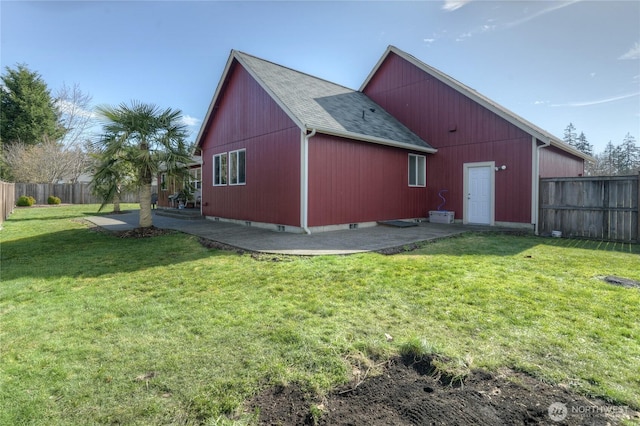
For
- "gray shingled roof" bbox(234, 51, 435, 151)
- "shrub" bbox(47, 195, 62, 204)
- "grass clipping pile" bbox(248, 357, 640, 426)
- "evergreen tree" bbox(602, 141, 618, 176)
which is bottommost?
"grass clipping pile" bbox(248, 357, 640, 426)

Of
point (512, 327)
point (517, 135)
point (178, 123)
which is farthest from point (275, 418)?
point (517, 135)

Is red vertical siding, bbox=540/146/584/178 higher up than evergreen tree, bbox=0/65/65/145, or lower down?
lower down

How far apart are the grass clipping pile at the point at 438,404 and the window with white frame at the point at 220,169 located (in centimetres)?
1124

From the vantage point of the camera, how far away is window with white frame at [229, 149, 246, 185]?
11477 millimetres

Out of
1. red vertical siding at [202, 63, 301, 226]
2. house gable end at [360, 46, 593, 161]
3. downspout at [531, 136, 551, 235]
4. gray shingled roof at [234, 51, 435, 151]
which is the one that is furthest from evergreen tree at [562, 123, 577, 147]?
red vertical siding at [202, 63, 301, 226]

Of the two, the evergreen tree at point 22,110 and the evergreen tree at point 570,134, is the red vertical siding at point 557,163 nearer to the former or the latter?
the evergreen tree at point 22,110

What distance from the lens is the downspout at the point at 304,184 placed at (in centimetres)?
888

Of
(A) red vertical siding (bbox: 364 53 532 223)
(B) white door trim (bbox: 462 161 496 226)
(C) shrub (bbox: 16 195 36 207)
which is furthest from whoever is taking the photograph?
(C) shrub (bbox: 16 195 36 207)

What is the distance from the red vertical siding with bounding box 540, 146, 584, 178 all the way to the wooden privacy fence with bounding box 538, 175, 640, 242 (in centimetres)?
154

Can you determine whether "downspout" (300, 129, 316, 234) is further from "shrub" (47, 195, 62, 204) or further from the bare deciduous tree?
the bare deciduous tree

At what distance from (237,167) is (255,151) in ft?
4.45

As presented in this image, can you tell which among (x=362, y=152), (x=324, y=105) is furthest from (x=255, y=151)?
(x=362, y=152)

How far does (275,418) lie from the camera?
1.83 metres

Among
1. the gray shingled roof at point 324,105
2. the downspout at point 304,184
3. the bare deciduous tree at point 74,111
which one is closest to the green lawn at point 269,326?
the downspout at point 304,184
